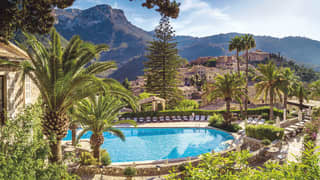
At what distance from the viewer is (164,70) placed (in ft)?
111

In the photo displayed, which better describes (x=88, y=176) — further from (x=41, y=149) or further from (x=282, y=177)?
(x=282, y=177)

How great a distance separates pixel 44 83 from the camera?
637 cm

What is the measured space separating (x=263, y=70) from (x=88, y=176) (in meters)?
18.2

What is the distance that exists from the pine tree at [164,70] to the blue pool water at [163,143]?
497 inches

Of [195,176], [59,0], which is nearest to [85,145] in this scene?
[59,0]

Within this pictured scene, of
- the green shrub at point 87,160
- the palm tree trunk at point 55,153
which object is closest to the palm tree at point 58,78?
the palm tree trunk at point 55,153

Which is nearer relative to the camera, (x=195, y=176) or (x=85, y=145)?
(x=195, y=176)

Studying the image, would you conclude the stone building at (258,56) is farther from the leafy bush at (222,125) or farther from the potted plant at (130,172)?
the potted plant at (130,172)

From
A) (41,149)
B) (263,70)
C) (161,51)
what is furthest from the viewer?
(161,51)

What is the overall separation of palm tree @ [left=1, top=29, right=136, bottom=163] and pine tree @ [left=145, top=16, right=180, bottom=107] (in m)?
26.4

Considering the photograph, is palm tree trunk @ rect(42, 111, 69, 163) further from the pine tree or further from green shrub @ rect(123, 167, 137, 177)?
the pine tree

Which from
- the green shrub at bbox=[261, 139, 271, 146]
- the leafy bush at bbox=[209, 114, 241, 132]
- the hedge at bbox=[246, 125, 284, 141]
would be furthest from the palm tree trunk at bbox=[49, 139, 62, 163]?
the leafy bush at bbox=[209, 114, 241, 132]

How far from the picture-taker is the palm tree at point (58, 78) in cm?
626

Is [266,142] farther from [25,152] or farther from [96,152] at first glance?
[25,152]
